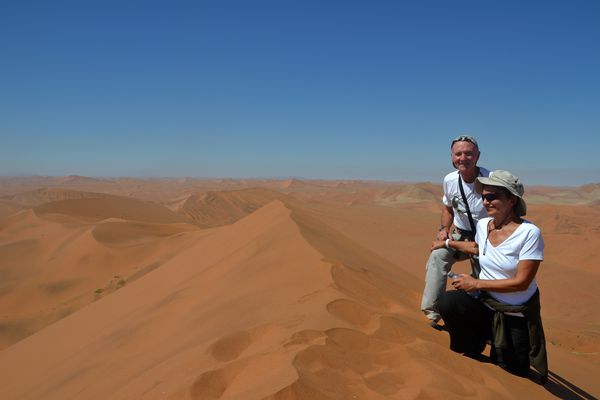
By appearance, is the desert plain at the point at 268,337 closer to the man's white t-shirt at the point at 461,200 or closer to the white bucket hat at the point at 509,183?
the man's white t-shirt at the point at 461,200

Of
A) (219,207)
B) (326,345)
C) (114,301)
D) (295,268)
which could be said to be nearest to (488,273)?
(326,345)

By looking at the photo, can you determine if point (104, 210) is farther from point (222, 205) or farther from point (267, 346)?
point (267, 346)

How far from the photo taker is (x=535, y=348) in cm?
270

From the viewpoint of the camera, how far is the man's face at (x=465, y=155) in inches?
134

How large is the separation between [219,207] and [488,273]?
92.8 ft

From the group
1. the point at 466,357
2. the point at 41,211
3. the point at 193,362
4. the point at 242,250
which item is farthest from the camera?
the point at 41,211

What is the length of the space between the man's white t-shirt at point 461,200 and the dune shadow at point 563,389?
4.16 feet

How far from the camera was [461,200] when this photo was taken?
11.7 feet

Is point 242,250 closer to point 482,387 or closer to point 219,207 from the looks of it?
point 482,387

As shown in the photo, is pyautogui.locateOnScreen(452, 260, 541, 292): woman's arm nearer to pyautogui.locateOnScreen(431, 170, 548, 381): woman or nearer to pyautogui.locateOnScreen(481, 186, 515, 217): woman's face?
pyautogui.locateOnScreen(431, 170, 548, 381): woman

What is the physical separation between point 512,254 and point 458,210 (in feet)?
3.30

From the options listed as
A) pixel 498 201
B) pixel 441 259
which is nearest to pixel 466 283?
pixel 498 201

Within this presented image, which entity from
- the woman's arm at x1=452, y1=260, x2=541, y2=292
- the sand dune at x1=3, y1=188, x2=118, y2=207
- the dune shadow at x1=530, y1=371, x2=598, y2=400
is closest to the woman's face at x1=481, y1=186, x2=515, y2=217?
the woman's arm at x1=452, y1=260, x2=541, y2=292

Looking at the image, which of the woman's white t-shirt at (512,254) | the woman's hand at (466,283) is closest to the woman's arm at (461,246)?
the woman's white t-shirt at (512,254)
